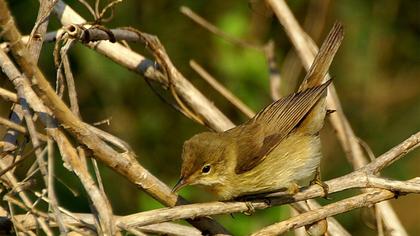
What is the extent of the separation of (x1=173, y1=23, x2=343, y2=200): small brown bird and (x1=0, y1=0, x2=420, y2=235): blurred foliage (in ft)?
3.70

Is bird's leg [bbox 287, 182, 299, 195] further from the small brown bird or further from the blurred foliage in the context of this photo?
the blurred foliage

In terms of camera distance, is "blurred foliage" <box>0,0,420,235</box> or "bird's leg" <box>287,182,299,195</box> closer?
"bird's leg" <box>287,182,299,195</box>

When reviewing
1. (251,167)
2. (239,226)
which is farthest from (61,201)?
(251,167)

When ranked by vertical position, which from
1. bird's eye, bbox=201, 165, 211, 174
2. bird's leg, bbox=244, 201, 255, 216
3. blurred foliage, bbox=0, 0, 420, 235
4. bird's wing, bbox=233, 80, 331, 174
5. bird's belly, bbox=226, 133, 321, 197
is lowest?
bird's leg, bbox=244, 201, 255, 216

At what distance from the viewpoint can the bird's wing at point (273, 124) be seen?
391 centimetres

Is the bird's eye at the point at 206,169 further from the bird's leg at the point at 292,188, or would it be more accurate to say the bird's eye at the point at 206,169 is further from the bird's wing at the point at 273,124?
the bird's leg at the point at 292,188

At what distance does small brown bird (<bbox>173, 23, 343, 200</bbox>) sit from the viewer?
3707 millimetres

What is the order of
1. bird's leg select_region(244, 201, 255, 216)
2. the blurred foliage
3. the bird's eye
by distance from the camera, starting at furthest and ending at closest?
the blurred foliage → the bird's eye → bird's leg select_region(244, 201, 255, 216)

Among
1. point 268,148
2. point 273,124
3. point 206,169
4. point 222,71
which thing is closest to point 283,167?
point 268,148

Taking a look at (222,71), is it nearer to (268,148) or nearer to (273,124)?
(273,124)

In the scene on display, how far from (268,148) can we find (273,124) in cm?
18

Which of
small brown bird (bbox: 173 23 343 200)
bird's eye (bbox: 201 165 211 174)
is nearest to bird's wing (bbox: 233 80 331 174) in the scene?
small brown bird (bbox: 173 23 343 200)

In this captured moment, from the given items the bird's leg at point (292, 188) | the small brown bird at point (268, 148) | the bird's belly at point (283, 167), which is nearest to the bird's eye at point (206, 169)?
the small brown bird at point (268, 148)

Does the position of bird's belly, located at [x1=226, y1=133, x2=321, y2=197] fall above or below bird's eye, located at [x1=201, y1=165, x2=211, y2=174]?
above
